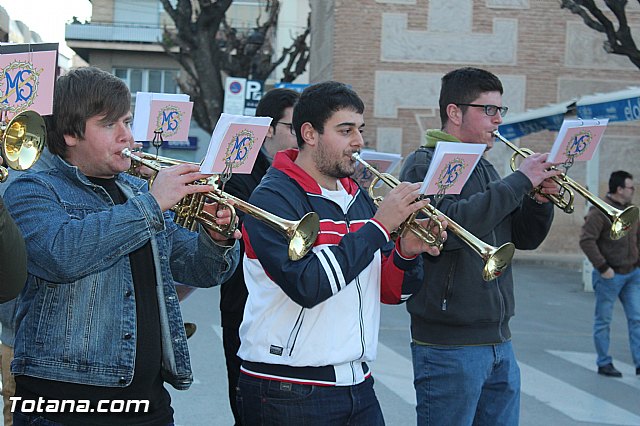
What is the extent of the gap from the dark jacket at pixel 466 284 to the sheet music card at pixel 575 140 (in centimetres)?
23

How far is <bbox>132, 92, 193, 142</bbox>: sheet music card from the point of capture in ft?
12.1

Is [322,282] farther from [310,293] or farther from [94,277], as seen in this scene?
[94,277]

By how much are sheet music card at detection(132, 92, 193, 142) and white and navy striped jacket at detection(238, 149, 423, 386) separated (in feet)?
1.43

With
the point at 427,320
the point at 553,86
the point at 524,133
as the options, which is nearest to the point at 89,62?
the point at 553,86

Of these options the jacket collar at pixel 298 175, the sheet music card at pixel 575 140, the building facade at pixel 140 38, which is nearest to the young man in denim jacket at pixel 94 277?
the jacket collar at pixel 298 175

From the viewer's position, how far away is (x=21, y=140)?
2633 mm

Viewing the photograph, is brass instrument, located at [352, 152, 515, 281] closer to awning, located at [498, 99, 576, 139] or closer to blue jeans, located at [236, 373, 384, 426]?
blue jeans, located at [236, 373, 384, 426]

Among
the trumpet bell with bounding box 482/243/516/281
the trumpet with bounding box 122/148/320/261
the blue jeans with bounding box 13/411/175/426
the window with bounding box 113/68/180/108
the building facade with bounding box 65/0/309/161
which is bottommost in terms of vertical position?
the blue jeans with bounding box 13/411/175/426

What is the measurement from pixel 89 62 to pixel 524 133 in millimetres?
35342

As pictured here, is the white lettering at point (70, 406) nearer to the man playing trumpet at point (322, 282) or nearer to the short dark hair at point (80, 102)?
the man playing trumpet at point (322, 282)

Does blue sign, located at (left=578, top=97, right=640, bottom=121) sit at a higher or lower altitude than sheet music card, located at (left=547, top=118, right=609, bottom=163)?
higher

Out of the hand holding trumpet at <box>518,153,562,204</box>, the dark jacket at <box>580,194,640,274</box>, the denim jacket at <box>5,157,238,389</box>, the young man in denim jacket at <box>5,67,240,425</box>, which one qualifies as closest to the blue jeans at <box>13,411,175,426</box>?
the young man in denim jacket at <box>5,67,240,425</box>

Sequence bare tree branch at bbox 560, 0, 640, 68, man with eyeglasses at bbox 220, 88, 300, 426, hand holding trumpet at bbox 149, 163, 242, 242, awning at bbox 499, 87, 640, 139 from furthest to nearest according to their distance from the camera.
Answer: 1. bare tree branch at bbox 560, 0, 640, 68
2. awning at bbox 499, 87, 640, 139
3. man with eyeglasses at bbox 220, 88, 300, 426
4. hand holding trumpet at bbox 149, 163, 242, 242

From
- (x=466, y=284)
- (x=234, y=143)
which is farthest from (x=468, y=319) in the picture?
(x=234, y=143)
